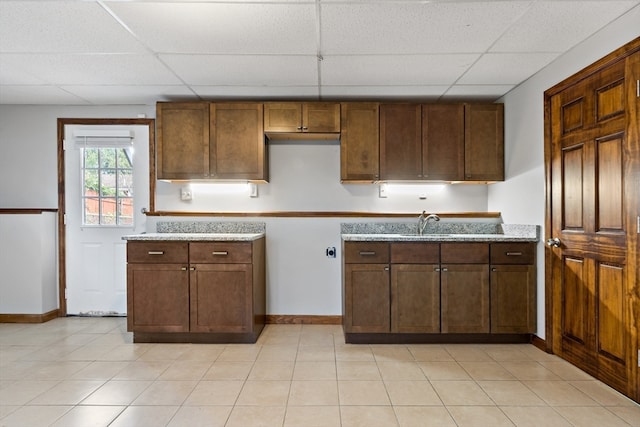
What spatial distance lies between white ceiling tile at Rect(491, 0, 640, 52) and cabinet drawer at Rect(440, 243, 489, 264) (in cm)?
151

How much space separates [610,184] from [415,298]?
1.58 m

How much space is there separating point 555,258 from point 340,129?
208 cm

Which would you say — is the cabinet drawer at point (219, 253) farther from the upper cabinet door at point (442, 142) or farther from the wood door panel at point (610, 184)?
the wood door panel at point (610, 184)

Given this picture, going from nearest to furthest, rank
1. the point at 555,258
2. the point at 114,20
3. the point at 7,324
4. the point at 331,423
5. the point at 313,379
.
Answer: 1. the point at 331,423
2. the point at 114,20
3. the point at 313,379
4. the point at 555,258
5. the point at 7,324

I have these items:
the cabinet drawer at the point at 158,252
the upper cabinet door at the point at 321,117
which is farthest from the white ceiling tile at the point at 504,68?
the cabinet drawer at the point at 158,252

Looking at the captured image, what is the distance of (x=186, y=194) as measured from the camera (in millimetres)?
3934

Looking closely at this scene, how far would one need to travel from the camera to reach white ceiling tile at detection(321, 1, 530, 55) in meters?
2.16

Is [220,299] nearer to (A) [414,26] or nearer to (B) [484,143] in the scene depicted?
(A) [414,26]

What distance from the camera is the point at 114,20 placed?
230cm

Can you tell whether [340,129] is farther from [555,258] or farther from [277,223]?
[555,258]

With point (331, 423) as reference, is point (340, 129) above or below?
above

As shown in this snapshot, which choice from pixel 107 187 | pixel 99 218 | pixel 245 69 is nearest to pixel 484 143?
pixel 245 69

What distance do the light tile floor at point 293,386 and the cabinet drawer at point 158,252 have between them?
714 millimetres

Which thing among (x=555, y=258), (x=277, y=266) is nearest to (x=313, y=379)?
(x=277, y=266)
